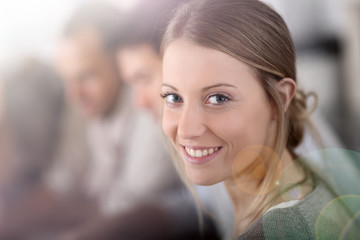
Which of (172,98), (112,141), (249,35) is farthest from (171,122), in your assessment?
(112,141)

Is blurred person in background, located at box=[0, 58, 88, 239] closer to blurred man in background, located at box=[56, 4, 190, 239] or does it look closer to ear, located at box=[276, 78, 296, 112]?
blurred man in background, located at box=[56, 4, 190, 239]

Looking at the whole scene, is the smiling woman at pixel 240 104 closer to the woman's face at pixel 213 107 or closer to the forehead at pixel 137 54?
the woman's face at pixel 213 107

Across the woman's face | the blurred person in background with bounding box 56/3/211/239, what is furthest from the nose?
the blurred person in background with bounding box 56/3/211/239

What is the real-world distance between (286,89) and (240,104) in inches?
2.6

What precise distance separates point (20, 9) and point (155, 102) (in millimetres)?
1136

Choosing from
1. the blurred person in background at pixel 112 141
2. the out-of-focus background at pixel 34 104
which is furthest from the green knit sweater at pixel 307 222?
the out-of-focus background at pixel 34 104

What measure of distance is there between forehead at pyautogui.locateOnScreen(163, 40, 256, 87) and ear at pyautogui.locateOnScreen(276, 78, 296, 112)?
0.04m

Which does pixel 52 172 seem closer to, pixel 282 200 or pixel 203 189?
pixel 203 189

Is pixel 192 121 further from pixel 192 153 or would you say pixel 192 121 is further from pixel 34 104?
pixel 34 104

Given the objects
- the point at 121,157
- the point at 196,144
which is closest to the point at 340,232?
the point at 196,144

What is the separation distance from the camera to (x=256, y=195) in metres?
0.47

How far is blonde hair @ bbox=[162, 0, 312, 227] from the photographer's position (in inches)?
15.7

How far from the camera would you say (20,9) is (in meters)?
1.80

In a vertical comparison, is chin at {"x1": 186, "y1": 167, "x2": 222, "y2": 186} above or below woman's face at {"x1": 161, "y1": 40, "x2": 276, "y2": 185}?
below
